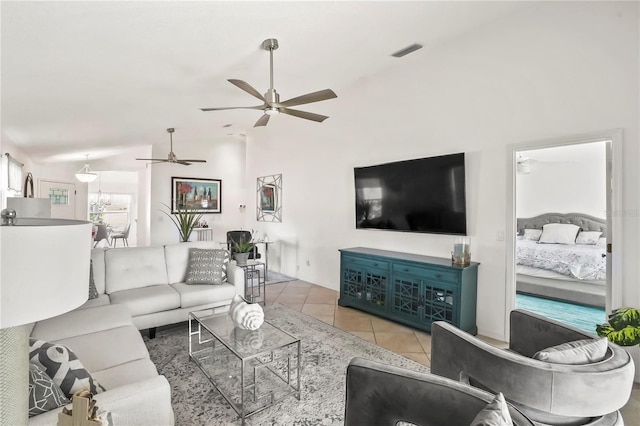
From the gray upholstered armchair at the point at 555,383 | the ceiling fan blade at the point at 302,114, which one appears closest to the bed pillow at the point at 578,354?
the gray upholstered armchair at the point at 555,383

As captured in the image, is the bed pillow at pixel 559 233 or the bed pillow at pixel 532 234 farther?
the bed pillow at pixel 532 234

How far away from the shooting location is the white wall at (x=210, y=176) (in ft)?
25.8

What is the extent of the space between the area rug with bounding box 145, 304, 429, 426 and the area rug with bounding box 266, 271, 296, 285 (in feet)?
6.83

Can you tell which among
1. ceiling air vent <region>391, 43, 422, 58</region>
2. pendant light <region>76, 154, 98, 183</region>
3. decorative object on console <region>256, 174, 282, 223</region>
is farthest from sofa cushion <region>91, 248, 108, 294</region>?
pendant light <region>76, 154, 98, 183</region>

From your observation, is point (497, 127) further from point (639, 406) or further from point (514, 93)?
point (639, 406)

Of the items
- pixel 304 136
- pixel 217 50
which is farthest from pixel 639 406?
pixel 304 136

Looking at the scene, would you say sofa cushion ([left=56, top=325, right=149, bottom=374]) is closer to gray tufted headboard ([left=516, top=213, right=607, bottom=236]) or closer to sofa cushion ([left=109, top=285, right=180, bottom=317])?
sofa cushion ([left=109, top=285, right=180, bottom=317])

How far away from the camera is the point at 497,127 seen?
3.44 meters

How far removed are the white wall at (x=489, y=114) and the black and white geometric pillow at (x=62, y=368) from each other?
141 inches

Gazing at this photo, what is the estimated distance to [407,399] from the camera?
126 centimetres

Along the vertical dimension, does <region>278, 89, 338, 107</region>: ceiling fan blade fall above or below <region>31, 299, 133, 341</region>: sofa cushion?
above

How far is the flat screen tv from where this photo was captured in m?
3.73

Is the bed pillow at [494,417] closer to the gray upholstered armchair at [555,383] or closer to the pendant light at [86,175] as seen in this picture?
the gray upholstered armchair at [555,383]

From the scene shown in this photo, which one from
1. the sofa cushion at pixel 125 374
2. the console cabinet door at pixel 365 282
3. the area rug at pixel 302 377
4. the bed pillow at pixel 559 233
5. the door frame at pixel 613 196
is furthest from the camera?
the bed pillow at pixel 559 233
